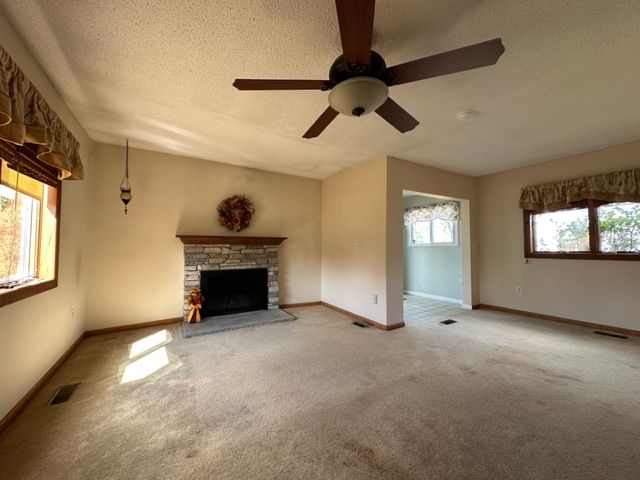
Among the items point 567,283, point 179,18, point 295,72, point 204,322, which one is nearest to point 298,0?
point 295,72

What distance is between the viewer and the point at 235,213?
4.20m

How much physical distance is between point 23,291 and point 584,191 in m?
6.16

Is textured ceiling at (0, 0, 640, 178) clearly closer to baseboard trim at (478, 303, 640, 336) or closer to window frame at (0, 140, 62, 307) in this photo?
window frame at (0, 140, 62, 307)

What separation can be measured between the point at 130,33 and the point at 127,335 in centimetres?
333

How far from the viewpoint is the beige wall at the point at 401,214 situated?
143 inches

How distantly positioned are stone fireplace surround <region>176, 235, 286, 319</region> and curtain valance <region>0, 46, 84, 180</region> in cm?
179

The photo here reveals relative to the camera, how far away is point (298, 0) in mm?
1417

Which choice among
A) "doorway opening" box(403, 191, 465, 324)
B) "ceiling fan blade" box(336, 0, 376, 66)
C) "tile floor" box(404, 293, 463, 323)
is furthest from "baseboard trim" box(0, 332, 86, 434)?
"doorway opening" box(403, 191, 465, 324)

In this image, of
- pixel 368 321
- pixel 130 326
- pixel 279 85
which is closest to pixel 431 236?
pixel 368 321

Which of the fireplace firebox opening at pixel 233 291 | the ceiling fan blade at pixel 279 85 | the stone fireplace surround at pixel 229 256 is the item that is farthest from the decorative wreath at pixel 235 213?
the ceiling fan blade at pixel 279 85

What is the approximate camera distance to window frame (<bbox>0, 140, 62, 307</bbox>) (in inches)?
63.8

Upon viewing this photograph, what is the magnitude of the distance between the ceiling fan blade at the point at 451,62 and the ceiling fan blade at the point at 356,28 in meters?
0.19

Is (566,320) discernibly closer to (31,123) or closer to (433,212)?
(433,212)

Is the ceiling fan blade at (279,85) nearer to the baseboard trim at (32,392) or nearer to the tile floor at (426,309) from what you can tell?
the baseboard trim at (32,392)
